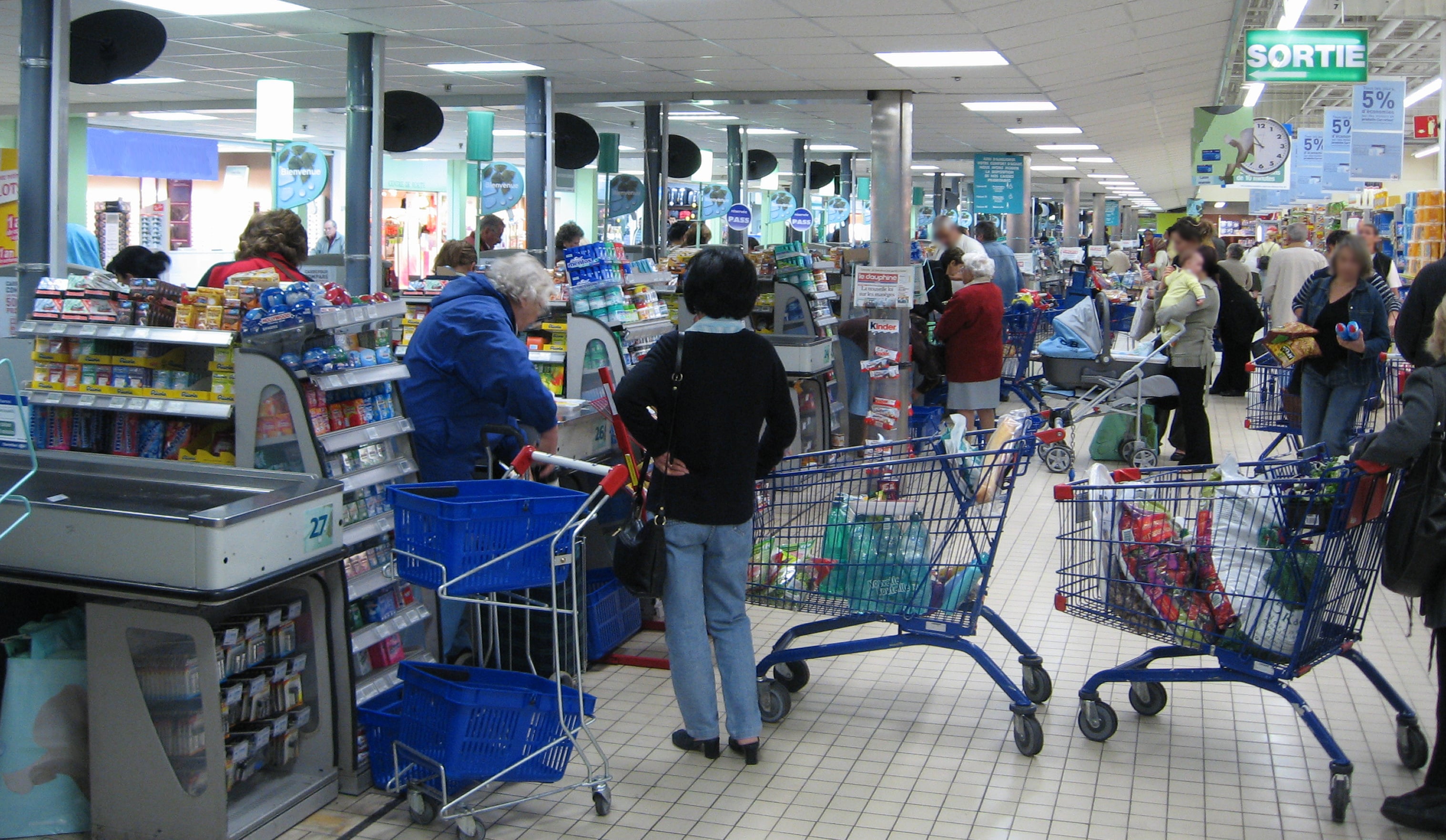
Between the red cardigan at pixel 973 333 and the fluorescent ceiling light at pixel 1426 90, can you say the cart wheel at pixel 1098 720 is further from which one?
the fluorescent ceiling light at pixel 1426 90

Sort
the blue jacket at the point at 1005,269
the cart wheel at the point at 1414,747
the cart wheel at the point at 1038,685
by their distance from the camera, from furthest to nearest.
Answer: the blue jacket at the point at 1005,269, the cart wheel at the point at 1038,685, the cart wheel at the point at 1414,747

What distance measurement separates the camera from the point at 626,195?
12.9m

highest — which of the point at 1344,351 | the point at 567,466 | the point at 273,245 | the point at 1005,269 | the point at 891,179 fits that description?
the point at 891,179

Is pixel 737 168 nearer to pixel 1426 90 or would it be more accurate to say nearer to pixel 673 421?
pixel 1426 90

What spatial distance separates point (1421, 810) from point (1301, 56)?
6.42 metres

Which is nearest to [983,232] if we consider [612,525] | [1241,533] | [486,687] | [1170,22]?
[1170,22]

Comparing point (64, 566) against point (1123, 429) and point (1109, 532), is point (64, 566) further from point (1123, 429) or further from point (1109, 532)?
point (1123, 429)

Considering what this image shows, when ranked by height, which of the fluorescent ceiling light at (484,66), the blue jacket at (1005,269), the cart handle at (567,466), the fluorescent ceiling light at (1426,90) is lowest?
the cart handle at (567,466)

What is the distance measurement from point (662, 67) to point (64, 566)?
7516 mm

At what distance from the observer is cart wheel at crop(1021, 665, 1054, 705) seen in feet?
14.8

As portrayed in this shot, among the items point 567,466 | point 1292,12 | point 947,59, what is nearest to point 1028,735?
point 567,466

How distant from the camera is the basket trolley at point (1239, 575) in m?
3.68

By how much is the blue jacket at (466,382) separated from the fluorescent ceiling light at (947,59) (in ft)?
17.1

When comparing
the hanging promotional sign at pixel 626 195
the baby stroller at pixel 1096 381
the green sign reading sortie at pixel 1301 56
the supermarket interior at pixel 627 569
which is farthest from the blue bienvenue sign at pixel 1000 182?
the supermarket interior at pixel 627 569
